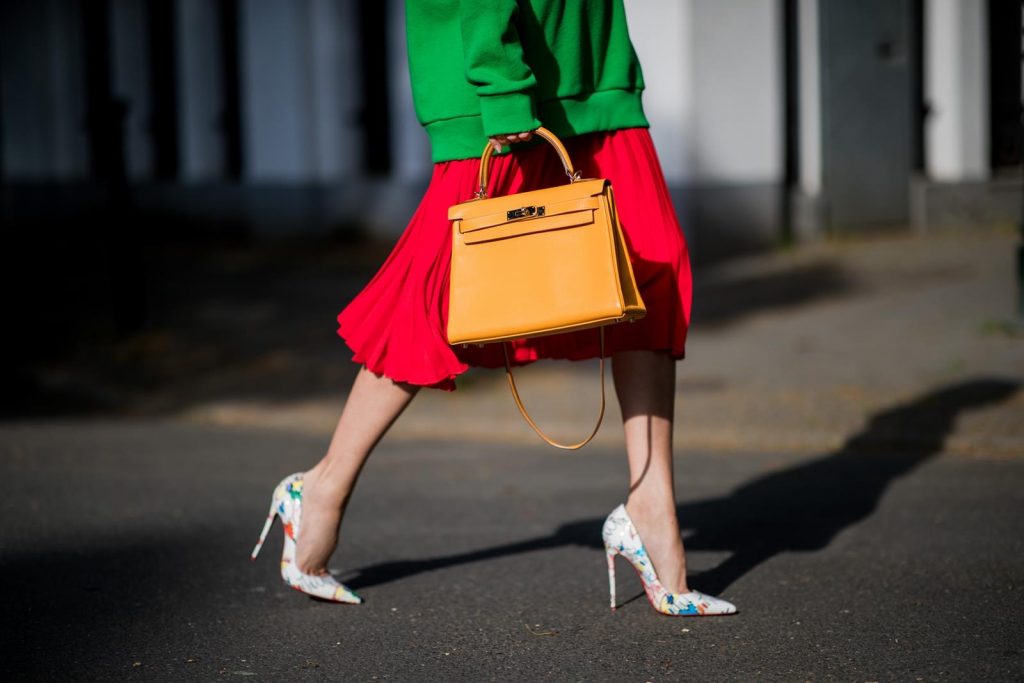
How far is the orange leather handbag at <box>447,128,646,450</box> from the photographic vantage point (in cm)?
→ 296

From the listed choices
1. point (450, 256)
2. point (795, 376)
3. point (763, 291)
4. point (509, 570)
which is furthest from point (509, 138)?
point (763, 291)

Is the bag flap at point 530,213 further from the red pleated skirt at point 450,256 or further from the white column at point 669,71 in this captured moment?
the white column at point 669,71

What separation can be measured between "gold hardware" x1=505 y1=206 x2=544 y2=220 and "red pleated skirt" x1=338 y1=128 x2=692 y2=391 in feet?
0.84

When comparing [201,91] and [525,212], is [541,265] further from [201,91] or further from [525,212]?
[201,91]

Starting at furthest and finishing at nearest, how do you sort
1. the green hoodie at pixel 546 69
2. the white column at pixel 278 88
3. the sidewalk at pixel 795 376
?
the white column at pixel 278 88, the sidewalk at pixel 795 376, the green hoodie at pixel 546 69

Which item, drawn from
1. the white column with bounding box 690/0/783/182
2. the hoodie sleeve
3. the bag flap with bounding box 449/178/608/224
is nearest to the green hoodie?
the hoodie sleeve

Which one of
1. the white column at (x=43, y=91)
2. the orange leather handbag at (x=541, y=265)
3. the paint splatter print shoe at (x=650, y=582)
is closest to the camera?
the orange leather handbag at (x=541, y=265)

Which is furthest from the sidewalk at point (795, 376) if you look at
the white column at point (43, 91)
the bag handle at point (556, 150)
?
the white column at point (43, 91)

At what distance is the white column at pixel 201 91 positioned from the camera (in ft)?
56.0

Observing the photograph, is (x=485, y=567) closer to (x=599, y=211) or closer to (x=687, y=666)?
(x=687, y=666)

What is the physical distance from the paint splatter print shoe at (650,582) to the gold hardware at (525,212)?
81 centimetres

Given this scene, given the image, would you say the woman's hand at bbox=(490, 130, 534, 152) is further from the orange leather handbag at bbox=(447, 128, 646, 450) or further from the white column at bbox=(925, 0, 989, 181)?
the white column at bbox=(925, 0, 989, 181)

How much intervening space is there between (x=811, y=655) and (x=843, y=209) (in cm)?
1005

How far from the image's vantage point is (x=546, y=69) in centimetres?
325
